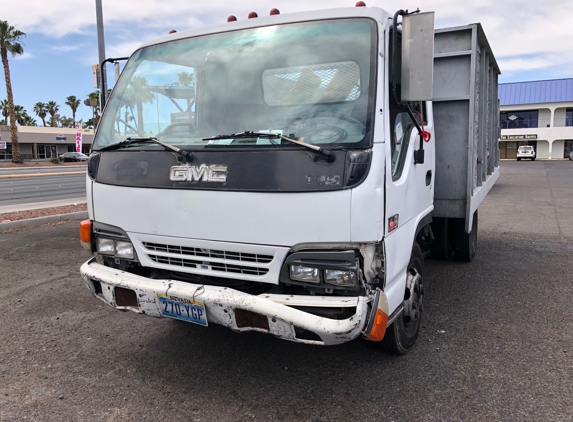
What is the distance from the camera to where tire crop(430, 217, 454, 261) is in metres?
5.72

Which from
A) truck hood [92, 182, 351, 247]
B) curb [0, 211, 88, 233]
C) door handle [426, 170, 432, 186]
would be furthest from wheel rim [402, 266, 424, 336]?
curb [0, 211, 88, 233]

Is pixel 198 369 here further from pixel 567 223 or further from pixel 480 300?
pixel 567 223

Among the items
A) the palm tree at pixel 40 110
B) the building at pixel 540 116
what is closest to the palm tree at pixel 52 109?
the palm tree at pixel 40 110

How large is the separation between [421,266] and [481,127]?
2345 mm

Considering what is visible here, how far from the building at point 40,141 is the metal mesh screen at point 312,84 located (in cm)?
5965

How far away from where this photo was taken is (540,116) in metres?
56.4

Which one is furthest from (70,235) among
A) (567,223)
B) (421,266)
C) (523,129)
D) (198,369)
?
(523,129)

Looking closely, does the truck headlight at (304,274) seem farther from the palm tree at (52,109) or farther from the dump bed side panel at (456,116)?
the palm tree at (52,109)

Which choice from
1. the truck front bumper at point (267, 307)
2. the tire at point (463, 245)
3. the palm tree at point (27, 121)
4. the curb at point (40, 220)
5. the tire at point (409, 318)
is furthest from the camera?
the palm tree at point (27, 121)

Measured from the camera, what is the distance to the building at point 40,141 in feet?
194

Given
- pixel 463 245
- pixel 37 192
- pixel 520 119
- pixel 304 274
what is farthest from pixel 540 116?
pixel 304 274

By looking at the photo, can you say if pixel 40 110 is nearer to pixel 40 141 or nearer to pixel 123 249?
pixel 40 141

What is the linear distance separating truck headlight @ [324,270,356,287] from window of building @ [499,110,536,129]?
59.5 metres

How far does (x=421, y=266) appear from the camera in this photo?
3.97 meters
